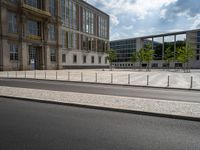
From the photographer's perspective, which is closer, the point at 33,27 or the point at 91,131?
the point at 91,131

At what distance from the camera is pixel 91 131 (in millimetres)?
5023

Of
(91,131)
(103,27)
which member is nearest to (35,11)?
(103,27)

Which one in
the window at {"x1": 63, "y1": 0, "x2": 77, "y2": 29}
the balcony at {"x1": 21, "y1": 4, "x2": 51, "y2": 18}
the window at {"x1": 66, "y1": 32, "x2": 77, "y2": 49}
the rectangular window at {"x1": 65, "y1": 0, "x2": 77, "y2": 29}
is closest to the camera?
the balcony at {"x1": 21, "y1": 4, "x2": 51, "y2": 18}

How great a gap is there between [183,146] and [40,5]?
53.8m

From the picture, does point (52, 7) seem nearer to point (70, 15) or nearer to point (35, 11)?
point (35, 11)

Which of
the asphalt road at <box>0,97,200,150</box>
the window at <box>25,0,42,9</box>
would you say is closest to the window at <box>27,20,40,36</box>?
the window at <box>25,0,42,9</box>

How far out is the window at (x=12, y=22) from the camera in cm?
4140

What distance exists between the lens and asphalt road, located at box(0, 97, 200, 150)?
13.6ft

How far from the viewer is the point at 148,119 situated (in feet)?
20.4

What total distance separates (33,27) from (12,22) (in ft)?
21.8

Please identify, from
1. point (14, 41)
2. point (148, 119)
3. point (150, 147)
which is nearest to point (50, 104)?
point (148, 119)

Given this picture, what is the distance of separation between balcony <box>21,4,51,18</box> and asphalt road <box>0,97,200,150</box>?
42955 mm

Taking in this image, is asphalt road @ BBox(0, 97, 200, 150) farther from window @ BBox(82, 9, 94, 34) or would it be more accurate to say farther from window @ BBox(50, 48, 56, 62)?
window @ BBox(82, 9, 94, 34)

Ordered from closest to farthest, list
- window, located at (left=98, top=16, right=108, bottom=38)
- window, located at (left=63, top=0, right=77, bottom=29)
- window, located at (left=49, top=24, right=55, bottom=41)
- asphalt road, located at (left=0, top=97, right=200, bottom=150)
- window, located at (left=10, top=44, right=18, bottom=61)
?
asphalt road, located at (left=0, top=97, right=200, bottom=150) → window, located at (left=10, top=44, right=18, bottom=61) → window, located at (left=49, top=24, right=55, bottom=41) → window, located at (left=63, top=0, right=77, bottom=29) → window, located at (left=98, top=16, right=108, bottom=38)
